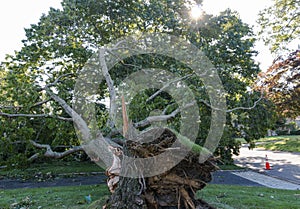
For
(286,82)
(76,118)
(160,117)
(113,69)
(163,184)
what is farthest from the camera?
(286,82)

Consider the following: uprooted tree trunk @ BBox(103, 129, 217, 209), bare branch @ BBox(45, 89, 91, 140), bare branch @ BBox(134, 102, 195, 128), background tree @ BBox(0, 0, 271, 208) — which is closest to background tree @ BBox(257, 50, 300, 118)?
background tree @ BBox(0, 0, 271, 208)

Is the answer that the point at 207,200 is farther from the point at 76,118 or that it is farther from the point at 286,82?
the point at 286,82

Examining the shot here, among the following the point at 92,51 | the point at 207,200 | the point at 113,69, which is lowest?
the point at 207,200

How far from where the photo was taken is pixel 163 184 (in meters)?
3.42

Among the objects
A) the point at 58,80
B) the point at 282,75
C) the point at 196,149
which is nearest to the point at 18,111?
the point at 58,80

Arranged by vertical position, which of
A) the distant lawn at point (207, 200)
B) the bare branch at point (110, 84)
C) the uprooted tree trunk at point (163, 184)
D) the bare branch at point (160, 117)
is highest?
the bare branch at point (110, 84)

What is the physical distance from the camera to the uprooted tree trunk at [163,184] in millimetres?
3189

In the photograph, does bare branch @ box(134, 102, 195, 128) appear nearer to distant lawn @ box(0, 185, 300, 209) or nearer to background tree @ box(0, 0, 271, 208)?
background tree @ box(0, 0, 271, 208)

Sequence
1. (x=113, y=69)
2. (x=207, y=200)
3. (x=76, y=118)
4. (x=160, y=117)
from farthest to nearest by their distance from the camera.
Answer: (x=113, y=69)
(x=160, y=117)
(x=76, y=118)
(x=207, y=200)

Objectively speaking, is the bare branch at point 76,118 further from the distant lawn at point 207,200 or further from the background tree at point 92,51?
the distant lawn at point 207,200

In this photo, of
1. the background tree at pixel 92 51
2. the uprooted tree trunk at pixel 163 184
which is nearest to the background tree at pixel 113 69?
the background tree at pixel 92 51

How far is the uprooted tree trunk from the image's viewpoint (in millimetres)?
3189

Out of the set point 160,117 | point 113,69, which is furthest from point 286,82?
point 113,69

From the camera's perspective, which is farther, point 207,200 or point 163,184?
point 207,200
